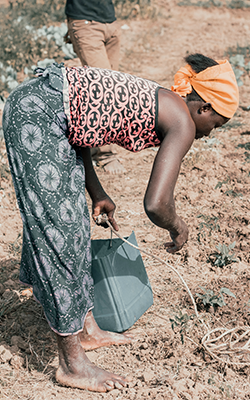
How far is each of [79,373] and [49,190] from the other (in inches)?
34.1

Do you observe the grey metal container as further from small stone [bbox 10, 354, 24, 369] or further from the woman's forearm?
small stone [bbox 10, 354, 24, 369]

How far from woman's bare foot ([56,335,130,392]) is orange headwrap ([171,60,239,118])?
1.18 m

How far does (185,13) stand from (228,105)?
28.5 feet

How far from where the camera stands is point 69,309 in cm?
185

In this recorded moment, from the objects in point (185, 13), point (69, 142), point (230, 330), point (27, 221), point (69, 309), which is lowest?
point (185, 13)

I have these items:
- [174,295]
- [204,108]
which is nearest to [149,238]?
[174,295]

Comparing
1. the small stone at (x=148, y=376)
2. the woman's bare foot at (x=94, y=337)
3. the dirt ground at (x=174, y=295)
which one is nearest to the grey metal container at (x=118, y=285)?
the woman's bare foot at (x=94, y=337)

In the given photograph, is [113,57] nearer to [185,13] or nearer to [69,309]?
[69,309]

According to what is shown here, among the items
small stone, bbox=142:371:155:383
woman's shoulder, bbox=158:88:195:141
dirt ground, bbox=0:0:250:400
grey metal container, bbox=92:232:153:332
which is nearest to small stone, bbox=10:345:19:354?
dirt ground, bbox=0:0:250:400

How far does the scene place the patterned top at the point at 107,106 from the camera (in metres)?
1.71

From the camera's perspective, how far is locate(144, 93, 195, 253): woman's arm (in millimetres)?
1649

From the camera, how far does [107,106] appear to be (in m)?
1.71

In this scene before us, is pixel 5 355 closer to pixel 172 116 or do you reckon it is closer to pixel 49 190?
pixel 49 190

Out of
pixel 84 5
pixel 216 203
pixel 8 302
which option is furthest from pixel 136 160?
pixel 8 302
